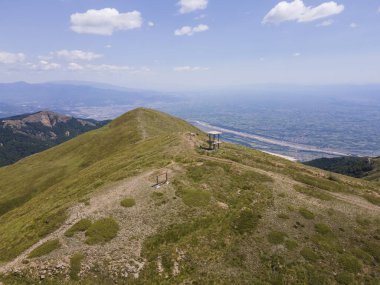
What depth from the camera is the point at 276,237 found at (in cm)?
3769

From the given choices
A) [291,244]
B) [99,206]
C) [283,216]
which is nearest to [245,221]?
[283,216]

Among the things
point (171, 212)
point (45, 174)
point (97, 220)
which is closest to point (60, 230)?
point (97, 220)

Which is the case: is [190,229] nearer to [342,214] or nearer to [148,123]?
[342,214]

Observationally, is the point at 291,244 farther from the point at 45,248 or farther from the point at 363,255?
the point at 45,248

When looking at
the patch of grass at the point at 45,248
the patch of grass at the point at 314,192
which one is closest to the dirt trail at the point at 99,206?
the patch of grass at the point at 45,248

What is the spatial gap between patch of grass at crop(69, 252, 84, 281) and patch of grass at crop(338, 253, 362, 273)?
3076 cm

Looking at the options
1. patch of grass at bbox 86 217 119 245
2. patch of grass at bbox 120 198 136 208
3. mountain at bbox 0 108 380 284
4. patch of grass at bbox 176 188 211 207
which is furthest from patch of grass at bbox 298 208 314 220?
patch of grass at bbox 86 217 119 245

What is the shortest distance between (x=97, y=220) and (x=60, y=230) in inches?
187

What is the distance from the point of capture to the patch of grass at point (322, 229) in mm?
39719

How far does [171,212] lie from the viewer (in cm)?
4066

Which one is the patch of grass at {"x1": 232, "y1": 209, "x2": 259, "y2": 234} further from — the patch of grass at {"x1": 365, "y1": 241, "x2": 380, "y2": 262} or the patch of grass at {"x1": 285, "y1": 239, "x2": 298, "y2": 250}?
the patch of grass at {"x1": 365, "y1": 241, "x2": 380, "y2": 262}

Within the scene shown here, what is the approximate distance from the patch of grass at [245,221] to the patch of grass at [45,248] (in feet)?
73.9

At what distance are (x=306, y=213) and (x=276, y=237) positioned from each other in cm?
849

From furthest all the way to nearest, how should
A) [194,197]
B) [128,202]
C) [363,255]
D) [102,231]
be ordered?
1. [194,197]
2. [128,202]
3. [102,231]
4. [363,255]
